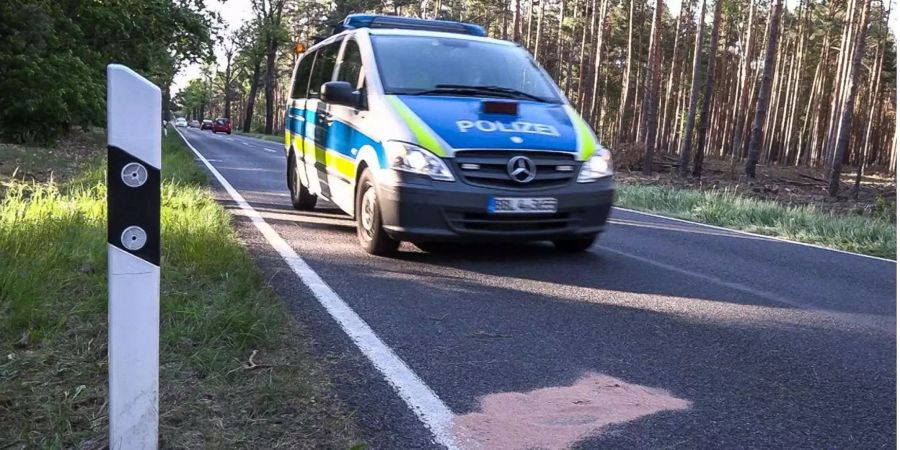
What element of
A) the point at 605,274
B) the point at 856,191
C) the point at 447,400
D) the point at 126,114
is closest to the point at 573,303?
the point at 605,274

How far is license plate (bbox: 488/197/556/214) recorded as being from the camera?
6.09 meters

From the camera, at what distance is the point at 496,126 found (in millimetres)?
6277

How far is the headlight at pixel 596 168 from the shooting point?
6417mm

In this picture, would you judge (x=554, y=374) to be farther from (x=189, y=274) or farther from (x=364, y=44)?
(x=364, y=44)

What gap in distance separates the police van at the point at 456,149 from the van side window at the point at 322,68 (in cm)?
63

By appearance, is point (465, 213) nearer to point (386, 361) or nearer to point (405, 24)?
point (386, 361)

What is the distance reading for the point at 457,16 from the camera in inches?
2200

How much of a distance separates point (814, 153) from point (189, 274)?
47.9 meters

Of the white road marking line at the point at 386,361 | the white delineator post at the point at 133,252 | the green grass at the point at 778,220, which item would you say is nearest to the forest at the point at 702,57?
the green grass at the point at 778,220

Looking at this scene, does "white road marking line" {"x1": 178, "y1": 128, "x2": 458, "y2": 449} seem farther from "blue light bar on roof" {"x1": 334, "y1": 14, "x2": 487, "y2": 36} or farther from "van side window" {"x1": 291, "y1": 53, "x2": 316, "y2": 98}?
"van side window" {"x1": 291, "y1": 53, "x2": 316, "y2": 98}

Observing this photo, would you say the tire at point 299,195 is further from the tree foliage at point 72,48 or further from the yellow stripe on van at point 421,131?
the tree foliage at point 72,48

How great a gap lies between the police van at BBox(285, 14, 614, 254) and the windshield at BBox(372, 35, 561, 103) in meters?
0.01

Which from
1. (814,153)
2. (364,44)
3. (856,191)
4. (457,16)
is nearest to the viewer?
(364,44)

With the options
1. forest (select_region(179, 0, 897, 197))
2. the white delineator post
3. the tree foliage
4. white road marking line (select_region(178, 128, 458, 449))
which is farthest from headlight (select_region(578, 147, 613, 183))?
forest (select_region(179, 0, 897, 197))
